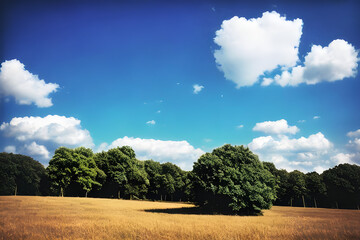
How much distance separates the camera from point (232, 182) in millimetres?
29984

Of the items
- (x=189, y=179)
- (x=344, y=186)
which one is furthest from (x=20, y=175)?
(x=344, y=186)

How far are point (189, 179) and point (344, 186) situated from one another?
63174 mm

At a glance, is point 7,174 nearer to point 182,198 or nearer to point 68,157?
point 68,157

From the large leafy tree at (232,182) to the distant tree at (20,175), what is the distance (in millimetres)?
75047

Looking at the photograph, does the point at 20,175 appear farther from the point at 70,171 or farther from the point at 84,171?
the point at 84,171

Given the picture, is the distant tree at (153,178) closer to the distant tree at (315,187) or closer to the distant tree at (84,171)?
the distant tree at (84,171)

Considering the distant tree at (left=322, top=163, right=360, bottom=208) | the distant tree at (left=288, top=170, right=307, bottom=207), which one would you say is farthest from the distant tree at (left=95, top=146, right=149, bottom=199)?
the distant tree at (left=322, top=163, right=360, bottom=208)

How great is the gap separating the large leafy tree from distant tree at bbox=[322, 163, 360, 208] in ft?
174

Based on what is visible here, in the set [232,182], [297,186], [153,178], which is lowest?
[297,186]

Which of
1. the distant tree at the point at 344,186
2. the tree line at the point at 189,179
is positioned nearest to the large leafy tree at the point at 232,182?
the tree line at the point at 189,179

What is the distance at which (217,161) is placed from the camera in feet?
107

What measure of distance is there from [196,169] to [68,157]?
137ft

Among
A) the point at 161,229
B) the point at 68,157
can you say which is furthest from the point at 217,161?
the point at 68,157

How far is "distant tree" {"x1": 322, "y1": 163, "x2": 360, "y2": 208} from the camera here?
217 feet
